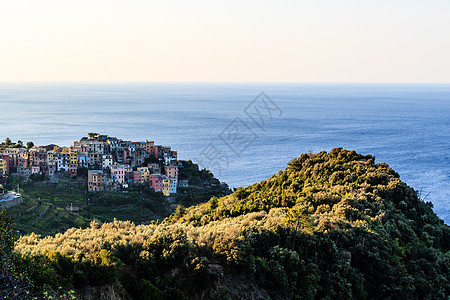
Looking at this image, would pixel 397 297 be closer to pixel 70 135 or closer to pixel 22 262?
pixel 22 262

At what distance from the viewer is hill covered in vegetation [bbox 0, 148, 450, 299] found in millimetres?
9195

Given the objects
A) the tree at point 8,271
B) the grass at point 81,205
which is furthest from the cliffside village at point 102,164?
the tree at point 8,271

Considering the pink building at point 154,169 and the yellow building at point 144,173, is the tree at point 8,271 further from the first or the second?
the pink building at point 154,169

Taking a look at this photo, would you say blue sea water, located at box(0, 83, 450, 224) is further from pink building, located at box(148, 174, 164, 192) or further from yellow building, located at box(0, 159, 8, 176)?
yellow building, located at box(0, 159, 8, 176)

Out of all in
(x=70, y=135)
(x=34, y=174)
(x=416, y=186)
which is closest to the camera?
(x=416, y=186)

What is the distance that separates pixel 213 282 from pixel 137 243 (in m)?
2.16

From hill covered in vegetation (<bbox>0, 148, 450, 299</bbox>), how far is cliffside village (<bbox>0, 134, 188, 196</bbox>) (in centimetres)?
1826

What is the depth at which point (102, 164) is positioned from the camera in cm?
3941

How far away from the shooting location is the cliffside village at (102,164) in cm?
3719

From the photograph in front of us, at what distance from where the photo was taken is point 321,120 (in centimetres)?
7912

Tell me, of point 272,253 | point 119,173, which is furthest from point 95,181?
point 272,253

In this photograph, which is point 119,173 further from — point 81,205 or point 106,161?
point 81,205

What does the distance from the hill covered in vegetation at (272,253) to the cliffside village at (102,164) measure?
18264 millimetres

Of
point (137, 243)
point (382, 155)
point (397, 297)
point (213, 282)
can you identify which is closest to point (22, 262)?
point (137, 243)
